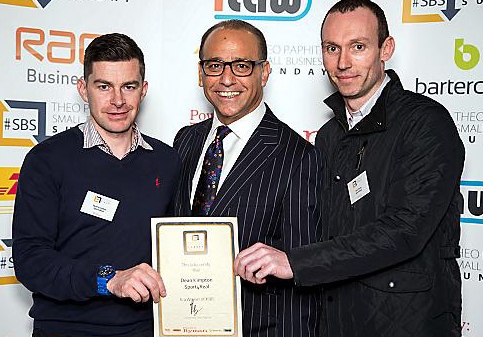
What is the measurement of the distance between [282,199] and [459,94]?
6.04ft

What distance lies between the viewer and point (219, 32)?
2338 millimetres

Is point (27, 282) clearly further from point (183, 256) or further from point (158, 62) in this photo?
point (158, 62)

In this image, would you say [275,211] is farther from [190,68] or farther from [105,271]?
[190,68]

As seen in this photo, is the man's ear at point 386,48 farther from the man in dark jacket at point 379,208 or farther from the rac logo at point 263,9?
the rac logo at point 263,9

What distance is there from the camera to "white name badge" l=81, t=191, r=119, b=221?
216 centimetres

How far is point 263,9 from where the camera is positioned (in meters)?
3.69

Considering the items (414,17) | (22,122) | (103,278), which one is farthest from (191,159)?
(414,17)

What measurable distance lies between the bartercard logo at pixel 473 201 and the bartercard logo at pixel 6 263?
108 inches

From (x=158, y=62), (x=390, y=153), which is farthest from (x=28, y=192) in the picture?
(x=158, y=62)

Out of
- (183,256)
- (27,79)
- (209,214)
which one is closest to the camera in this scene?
(183,256)

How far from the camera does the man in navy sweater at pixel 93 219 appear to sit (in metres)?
2.05

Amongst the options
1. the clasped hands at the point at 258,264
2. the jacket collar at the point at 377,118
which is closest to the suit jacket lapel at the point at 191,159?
the clasped hands at the point at 258,264

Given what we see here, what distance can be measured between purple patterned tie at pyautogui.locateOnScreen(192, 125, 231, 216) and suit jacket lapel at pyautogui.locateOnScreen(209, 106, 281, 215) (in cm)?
6

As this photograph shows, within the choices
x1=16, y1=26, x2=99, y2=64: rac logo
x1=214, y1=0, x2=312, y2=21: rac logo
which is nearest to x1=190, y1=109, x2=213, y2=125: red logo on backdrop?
x1=214, y1=0, x2=312, y2=21: rac logo
